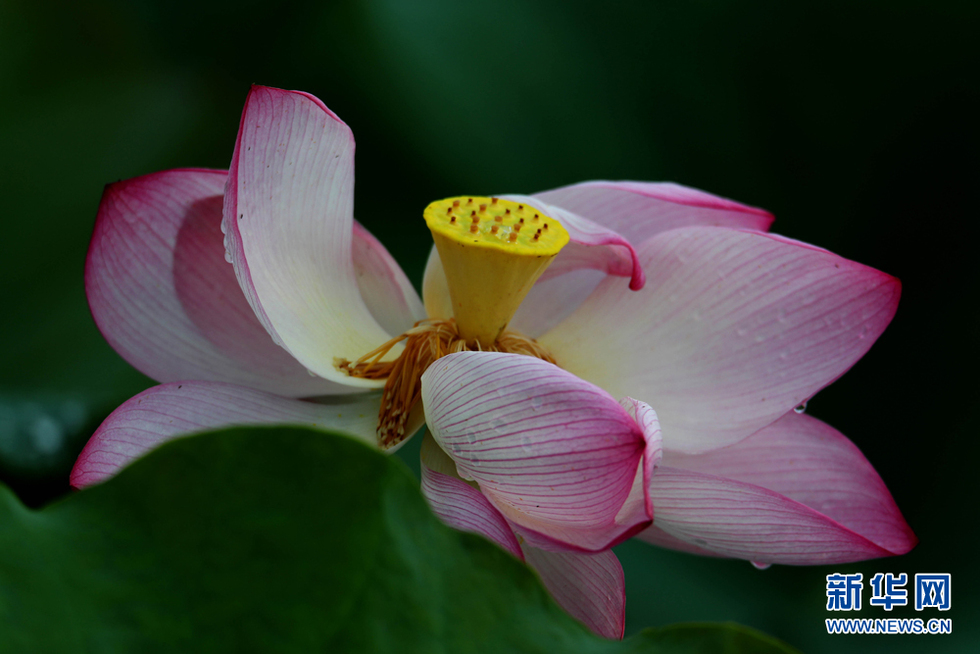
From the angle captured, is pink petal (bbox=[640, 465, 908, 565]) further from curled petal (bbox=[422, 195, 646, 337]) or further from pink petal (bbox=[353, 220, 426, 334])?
pink petal (bbox=[353, 220, 426, 334])

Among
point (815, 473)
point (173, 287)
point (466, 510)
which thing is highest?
point (173, 287)

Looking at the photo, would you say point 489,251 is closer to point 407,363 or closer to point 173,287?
point 407,363

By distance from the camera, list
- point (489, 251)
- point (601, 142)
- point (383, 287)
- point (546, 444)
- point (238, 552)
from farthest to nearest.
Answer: point (601, 142), point (383, 287), point (489, 251), point (546, 444), point (238, 552)

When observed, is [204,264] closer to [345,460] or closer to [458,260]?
[458,260]

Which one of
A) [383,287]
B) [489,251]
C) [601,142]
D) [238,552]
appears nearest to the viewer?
[238,552]

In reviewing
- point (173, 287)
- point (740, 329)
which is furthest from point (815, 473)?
point (173, 287)

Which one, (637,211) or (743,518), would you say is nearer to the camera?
(743,518)

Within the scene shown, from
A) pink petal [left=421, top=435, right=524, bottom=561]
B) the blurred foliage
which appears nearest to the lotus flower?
pink petal [left=421, top=435, right=524, bottom=561]

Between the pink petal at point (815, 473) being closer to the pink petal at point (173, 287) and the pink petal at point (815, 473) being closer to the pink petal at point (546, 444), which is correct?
the pink petal at point (546, 444)
